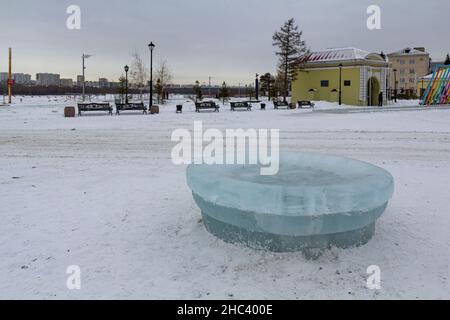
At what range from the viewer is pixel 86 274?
165 inches

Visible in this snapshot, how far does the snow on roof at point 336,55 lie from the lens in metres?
47.2

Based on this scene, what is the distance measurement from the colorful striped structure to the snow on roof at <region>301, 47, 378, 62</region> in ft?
25.9

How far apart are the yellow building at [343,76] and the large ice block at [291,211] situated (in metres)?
42.8

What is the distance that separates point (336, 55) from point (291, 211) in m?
48.1

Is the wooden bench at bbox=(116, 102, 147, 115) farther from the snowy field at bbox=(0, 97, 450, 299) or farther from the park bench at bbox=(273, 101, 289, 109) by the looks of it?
the snowy field at bbox=(0, 97, 450, 299)

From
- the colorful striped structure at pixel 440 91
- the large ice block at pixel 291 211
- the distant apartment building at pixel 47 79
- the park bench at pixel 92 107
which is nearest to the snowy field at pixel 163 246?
the large ice block at pixel 291 211

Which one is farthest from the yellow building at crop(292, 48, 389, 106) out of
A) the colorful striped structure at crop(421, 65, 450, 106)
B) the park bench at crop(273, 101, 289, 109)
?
the park bench at crop(273, 101, 289, 109)

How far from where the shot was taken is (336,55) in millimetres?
48844

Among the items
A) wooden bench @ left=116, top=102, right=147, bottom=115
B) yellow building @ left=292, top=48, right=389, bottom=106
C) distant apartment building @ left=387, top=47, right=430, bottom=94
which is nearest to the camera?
wooden bench @ left=116, top=102, right=147, bottom=115

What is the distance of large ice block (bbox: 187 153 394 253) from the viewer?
4.26 m

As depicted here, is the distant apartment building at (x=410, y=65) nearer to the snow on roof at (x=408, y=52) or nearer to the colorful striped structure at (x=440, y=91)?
the snow on roof at (x=408, y=52)
